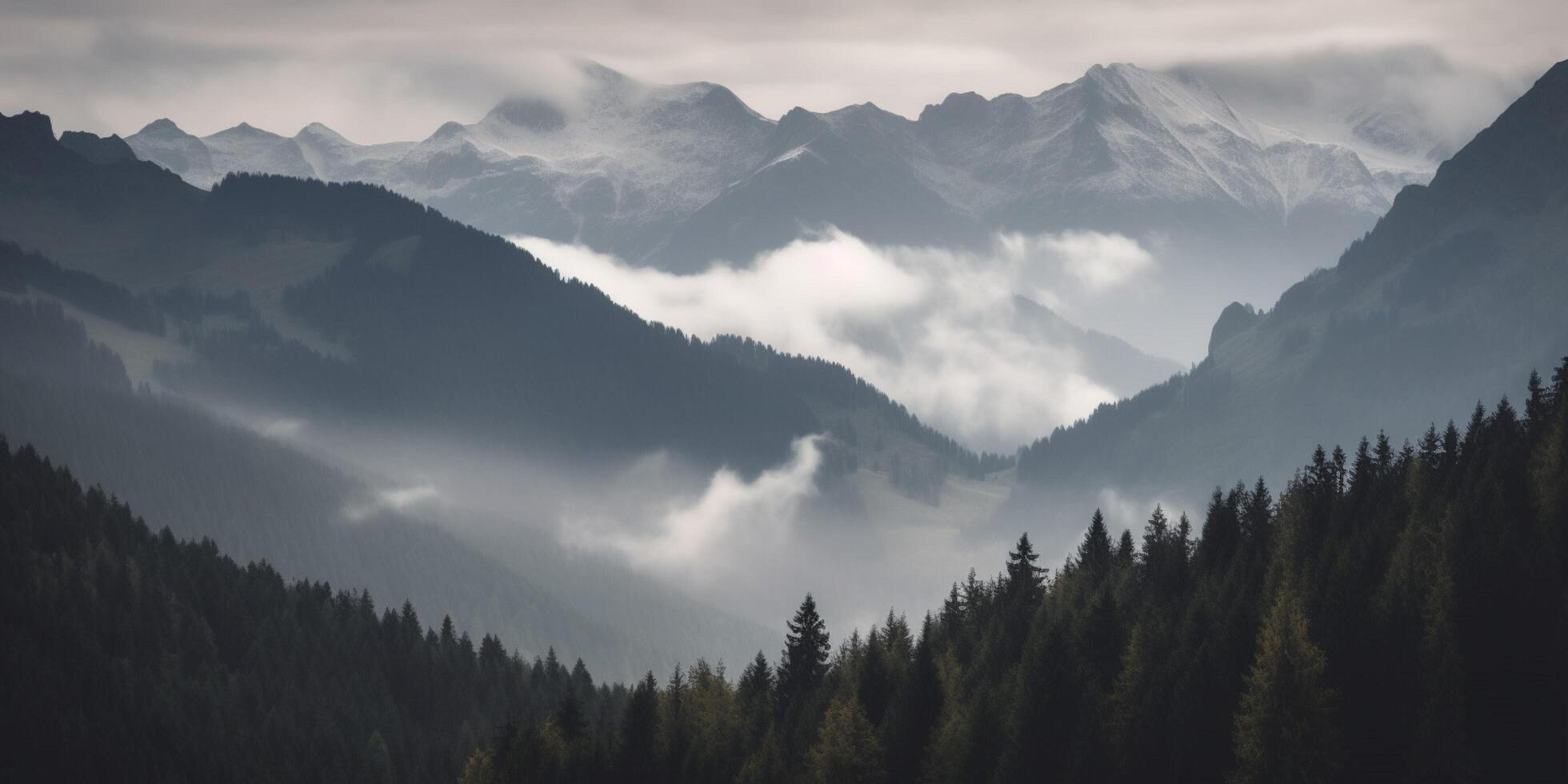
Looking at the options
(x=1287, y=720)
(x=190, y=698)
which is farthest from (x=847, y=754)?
(x=190, y=698)

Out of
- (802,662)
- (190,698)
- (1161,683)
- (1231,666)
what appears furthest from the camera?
(190,698)

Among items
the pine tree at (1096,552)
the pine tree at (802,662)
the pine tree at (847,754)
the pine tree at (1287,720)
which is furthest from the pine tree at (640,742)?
the pine tree at (1287,720)

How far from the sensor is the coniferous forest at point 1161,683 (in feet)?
301

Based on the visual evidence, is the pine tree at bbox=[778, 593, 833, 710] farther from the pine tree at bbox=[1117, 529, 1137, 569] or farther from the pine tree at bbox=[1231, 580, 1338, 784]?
the pine tree at bbox=[1231, 580, 1338, 784]

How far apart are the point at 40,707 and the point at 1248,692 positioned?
4725 inches

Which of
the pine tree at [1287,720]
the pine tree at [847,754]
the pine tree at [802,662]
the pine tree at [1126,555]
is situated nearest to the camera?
the pine tree at [1287,720]

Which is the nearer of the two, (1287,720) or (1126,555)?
(1287,720)

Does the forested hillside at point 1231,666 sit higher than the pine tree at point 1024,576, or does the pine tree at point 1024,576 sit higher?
the pine tree at point 1024,576

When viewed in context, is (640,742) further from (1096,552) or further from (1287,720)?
(1287,720)

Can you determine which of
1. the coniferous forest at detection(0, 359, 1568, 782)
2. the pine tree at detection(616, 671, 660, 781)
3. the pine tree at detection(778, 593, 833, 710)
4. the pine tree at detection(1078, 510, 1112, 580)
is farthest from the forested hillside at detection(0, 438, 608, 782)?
the pine tree at detection(1078, 510, 1112, 580)

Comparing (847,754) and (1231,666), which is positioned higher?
(1231,666)

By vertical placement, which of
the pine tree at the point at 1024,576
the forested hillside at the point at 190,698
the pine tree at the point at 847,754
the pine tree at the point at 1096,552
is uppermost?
the pine tree at the point at 1096,552

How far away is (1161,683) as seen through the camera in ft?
338

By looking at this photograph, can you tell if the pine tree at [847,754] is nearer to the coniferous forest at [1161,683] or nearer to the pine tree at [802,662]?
the coniferous forest at [1161,683]
